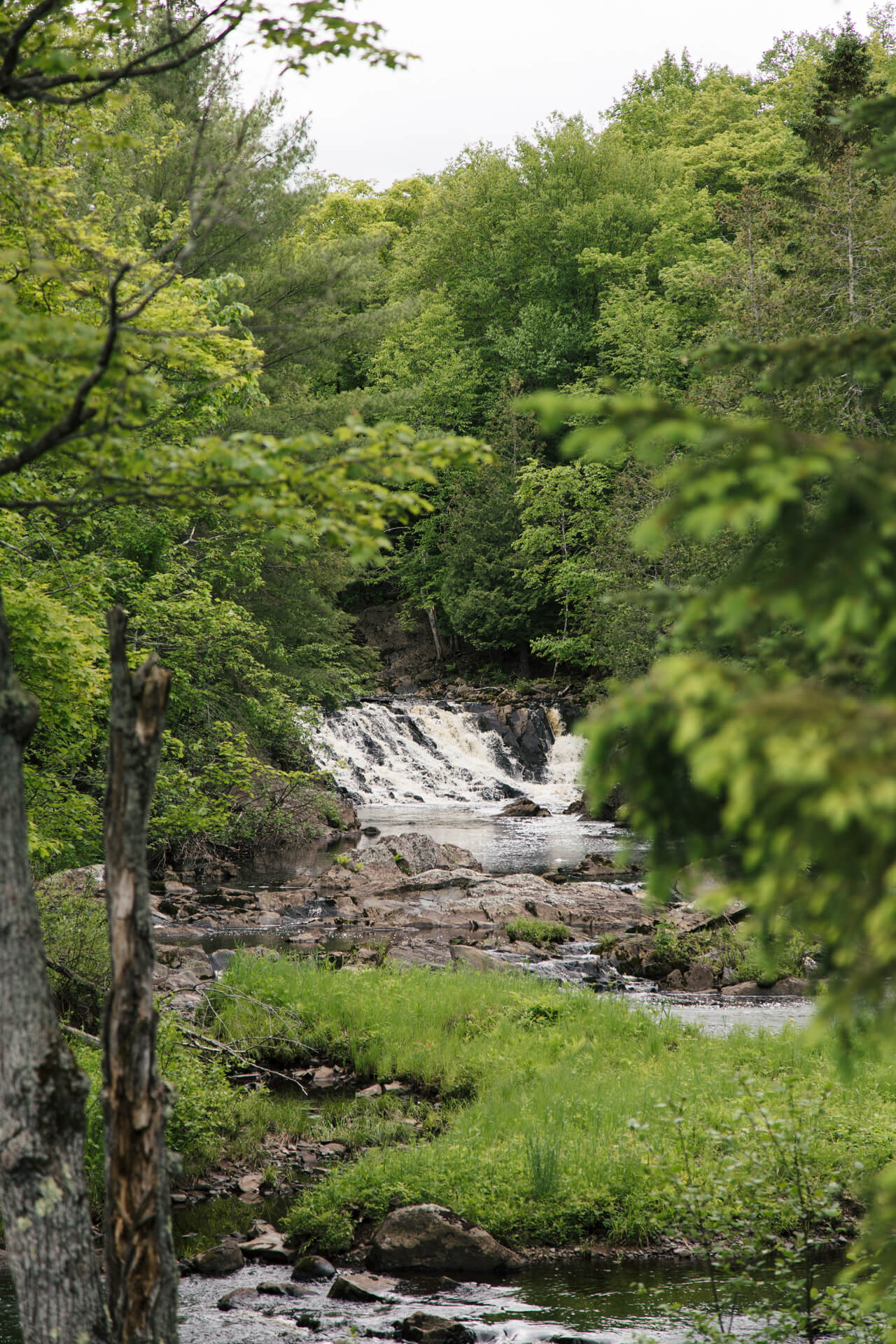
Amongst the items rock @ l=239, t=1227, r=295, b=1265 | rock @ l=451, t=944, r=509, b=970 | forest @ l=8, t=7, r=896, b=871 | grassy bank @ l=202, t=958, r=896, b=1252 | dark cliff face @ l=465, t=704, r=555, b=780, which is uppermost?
forest @ l=8, t=7, r=896, b=871

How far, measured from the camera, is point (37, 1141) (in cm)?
421

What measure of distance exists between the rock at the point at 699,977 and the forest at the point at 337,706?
458mm

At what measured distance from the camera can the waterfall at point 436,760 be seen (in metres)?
32.2

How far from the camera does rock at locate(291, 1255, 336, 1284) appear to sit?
7555 mm

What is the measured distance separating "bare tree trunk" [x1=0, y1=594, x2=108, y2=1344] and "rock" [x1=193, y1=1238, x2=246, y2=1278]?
367cm

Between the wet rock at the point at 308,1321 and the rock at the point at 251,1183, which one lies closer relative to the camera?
the wet rock at the point at 308,1321

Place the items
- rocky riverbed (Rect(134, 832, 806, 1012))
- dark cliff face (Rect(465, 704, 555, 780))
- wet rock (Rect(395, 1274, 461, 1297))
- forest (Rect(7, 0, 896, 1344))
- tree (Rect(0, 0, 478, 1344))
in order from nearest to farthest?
forest (Rect(7, 0, 896, 1344)) → tree (Rect(0, 0, 478, 1344)) → wet rock (Rect(395, 1274, 461, 1297)) → rocky riverbed (Rect(134, 832, 806, 1012)) → dark cliff face (Rect(465, 704, 555, 780))

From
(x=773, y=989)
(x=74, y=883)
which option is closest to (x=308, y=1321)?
(x=74, y=883)

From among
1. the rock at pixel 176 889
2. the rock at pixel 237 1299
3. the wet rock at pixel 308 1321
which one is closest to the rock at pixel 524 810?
the rock at pixel 176 889

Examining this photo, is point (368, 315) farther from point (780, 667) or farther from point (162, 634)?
point (780, 667)

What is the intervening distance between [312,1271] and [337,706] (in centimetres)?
2037

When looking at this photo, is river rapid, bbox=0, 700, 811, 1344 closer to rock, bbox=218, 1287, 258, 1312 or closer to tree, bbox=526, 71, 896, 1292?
rock, bbox=218, 1287, 258, 1312

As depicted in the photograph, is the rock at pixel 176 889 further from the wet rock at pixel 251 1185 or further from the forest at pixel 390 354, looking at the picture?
the wet rock at pixel 251 1185

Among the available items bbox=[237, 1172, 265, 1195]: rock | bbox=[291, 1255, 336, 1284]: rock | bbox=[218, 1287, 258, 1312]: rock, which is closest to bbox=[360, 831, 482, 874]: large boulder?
bbox=[237, 1172, 265, 1195]: rock
